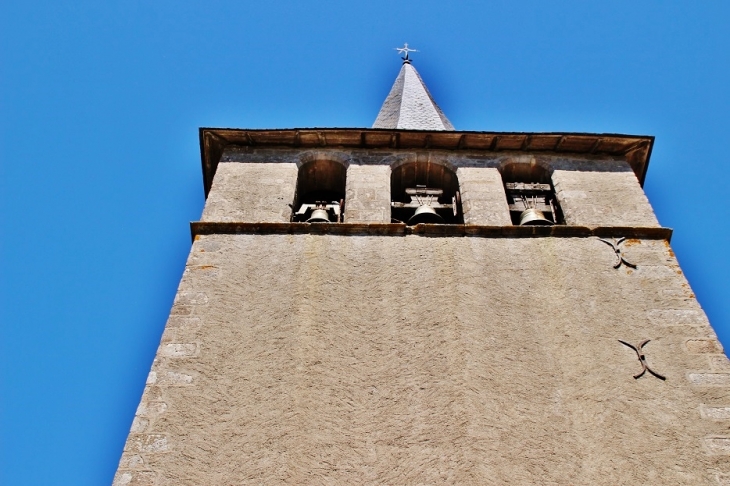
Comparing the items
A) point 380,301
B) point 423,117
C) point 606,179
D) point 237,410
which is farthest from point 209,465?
point 423,117

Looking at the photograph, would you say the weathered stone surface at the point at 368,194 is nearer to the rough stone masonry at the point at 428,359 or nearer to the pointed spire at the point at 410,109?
the rough stone masonry at the point at 428,359

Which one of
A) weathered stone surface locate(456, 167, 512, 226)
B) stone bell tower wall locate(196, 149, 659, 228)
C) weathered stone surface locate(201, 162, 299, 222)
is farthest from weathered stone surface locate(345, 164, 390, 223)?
weathered stone surface locate(456, 167, 512, 226)

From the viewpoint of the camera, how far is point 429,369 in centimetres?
679

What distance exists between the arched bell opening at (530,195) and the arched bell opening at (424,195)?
2.13 feet

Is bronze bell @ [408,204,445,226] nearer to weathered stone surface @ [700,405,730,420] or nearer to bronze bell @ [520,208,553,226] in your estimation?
bronze bell @ [520,208,553,226]

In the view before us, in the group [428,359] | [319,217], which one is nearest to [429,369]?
[428,359]

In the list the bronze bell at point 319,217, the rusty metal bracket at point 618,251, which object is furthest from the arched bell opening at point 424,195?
the rusty metal bracket at point 618,251

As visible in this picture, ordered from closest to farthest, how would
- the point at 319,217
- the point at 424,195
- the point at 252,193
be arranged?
1. the point at 319,217
2. the point at 252,193
3. the point at 424,195

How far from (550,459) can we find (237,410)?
2.31 metres

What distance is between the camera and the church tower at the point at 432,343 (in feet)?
19.7

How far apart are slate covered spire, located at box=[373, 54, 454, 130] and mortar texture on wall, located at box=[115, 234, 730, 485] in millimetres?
5400

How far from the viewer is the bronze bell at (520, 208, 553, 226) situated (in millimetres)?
9242

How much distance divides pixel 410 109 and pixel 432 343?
26.7 ft

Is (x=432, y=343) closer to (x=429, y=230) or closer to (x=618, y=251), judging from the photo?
(x=429, y=230)
